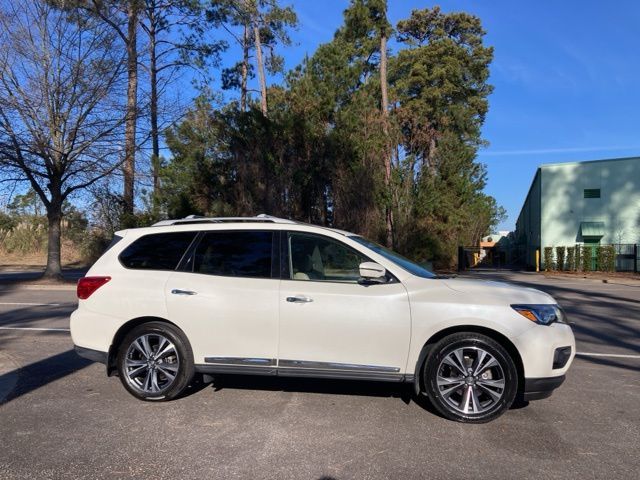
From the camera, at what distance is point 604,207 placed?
3384 cm

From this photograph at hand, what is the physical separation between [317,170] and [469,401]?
18.9m

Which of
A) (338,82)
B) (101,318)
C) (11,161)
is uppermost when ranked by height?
(338,82)

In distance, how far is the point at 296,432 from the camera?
4.57 m

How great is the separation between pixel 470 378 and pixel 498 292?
84 centimetres

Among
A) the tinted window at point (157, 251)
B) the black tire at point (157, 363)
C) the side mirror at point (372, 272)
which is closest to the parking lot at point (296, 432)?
the black tire at point (157, 363)

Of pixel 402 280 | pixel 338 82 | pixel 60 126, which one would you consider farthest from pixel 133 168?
pixel 402 280

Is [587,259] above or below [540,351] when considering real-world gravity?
above

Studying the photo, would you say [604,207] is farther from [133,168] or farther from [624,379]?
[624,379]

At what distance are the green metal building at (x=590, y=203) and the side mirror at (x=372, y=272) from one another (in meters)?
32.6

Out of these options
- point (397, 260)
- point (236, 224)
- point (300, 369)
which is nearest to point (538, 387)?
point (397, 260)

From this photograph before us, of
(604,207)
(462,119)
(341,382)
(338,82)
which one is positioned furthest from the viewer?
(462,119)

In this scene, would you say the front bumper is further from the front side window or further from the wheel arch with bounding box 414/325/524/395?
the front side window

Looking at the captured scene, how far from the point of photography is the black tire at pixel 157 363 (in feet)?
17.4

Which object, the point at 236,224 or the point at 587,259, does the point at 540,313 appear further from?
the point at 587,259
